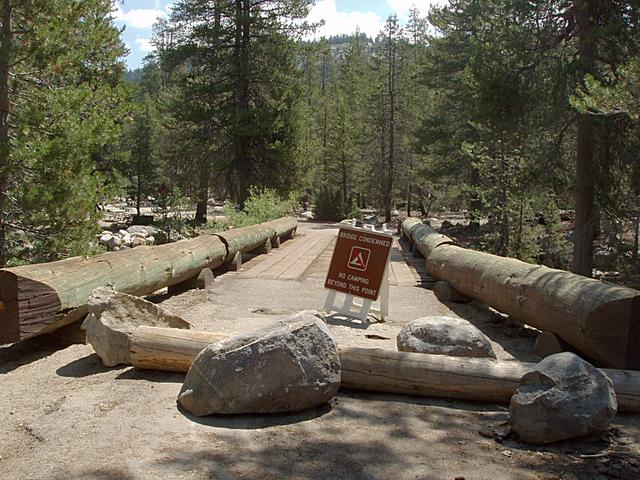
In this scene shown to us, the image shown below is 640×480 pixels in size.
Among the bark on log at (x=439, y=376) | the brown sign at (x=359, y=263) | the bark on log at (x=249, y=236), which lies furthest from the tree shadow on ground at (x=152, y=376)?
the bark on log at (x=249, y=236)

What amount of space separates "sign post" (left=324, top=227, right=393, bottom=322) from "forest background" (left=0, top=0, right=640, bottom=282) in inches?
133

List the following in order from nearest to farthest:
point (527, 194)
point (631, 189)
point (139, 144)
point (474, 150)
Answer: point (631, 189), point (527, 194), point (474, 150), point (139, 144)

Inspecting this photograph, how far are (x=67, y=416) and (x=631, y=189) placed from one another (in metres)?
11.3

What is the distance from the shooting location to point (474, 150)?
1492 cm

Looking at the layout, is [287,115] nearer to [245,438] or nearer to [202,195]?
[202,195]

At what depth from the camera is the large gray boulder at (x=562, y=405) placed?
12.3ft

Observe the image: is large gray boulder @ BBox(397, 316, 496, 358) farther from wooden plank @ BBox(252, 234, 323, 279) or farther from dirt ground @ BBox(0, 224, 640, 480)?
wooden plank @ BBox(252, 234, 323, 279)

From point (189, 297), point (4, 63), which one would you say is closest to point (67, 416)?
point (189, 297)

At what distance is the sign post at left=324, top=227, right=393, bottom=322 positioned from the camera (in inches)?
295

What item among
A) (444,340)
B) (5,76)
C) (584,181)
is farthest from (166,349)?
(584,181)

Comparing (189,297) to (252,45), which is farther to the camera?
(252,45)

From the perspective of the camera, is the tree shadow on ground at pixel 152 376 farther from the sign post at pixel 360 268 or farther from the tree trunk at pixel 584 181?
the tree trunk at pixel 584 181

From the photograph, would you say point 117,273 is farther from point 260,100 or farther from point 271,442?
point 260,100

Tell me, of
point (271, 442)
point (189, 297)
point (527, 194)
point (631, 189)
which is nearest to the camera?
point (271, 442)
